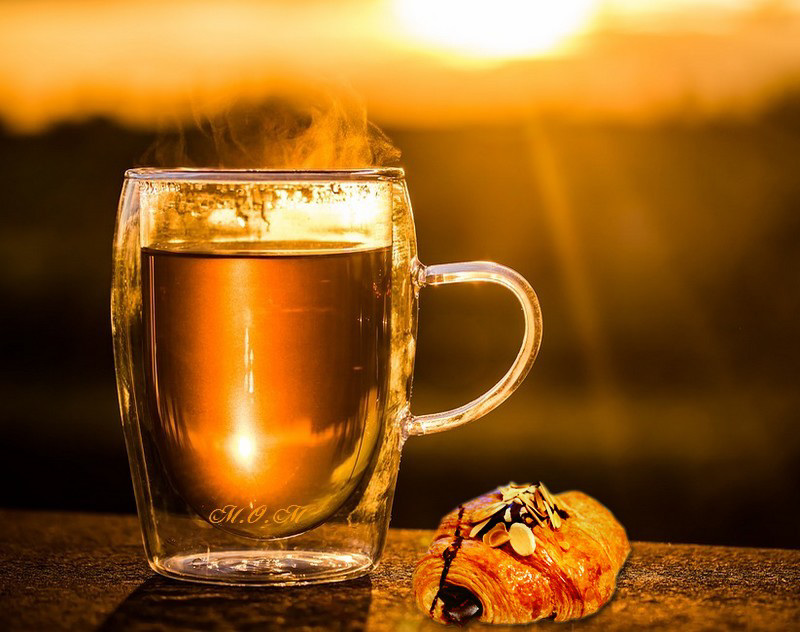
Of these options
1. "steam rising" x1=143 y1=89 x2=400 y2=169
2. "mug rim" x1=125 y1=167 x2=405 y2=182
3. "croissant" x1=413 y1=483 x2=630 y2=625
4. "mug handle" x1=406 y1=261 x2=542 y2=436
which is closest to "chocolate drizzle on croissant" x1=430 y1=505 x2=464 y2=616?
"croissant" x1=413 y1=483 x2=630 y2=625

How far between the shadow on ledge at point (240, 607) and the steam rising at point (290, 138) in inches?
21.1

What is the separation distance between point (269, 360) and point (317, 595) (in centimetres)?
25

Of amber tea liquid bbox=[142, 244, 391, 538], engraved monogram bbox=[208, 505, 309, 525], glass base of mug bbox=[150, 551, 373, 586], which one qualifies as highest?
amber tea liquid bbox=[142, 244, 391, 538]

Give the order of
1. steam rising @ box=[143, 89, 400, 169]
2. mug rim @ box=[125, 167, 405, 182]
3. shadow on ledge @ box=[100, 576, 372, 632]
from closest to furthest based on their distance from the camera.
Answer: shadow on ledge @ box=[100, 576, 372, 632] < mug rim @ box=[125, 167, 405, 182] < steam rising @ box=[143, 89, 400, 169]

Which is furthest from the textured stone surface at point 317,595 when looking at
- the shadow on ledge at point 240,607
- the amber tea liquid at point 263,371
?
the amber tea liquid at point 263,371

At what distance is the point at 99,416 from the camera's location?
9.83 meters

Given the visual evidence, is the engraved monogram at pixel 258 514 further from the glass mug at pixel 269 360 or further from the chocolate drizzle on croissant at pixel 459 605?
the chocolate drizzle on croissant at pixel 459 605

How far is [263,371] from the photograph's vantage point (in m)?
1.35

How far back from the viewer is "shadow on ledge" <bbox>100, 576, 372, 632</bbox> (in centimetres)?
126

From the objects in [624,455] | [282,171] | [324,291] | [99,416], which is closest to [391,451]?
[324,291]

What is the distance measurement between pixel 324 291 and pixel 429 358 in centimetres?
867

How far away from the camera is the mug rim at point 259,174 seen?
1375 mm

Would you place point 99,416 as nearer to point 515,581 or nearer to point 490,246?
point 490,246

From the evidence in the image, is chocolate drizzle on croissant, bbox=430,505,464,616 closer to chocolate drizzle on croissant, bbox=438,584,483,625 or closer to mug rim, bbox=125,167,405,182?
chocolate drizzle on croissant, bbox=438,584,483,625
